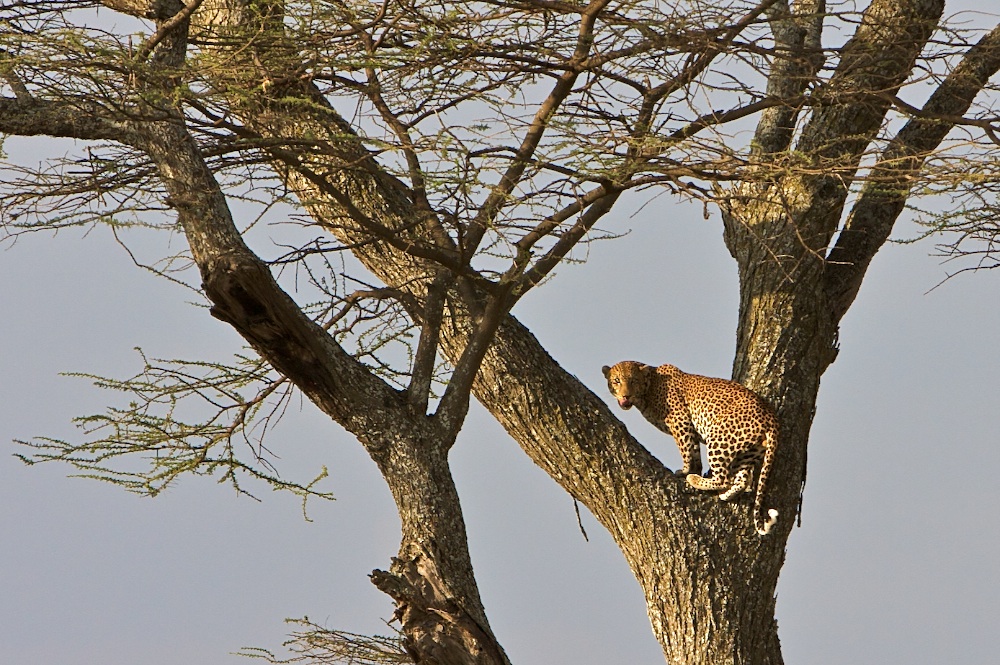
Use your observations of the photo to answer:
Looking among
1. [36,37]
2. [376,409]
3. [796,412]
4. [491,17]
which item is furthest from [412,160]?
[796,412]

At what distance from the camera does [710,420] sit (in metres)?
5.06

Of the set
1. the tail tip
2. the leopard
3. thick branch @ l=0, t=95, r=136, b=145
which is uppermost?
thick branch @ l=0, t=95, r=136, b=145

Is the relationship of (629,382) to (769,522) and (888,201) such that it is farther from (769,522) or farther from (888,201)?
(888,201)

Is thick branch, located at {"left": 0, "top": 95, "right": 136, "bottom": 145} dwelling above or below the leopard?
above

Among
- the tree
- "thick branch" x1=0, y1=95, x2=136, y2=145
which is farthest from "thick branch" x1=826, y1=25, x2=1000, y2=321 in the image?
"thick branch" x1=0, y1=95, x2=136, y2=145

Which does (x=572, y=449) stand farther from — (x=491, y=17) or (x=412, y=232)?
(x=491, y=17)

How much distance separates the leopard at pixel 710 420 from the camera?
5.04m

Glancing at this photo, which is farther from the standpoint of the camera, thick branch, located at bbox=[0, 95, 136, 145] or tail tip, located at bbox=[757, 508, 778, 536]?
tail tip, located at bbox=[757, 508, 778, 536]

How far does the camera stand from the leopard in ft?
16.5

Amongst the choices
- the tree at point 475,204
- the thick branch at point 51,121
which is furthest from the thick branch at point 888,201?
the thick branch at point 51,121

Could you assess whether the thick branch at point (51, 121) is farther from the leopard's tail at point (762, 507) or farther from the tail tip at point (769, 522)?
the tail tip at point (769, 522)

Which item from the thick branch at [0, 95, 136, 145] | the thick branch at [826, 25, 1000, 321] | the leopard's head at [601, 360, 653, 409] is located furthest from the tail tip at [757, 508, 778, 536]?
the thick branch at [0, 95, 136, 145]

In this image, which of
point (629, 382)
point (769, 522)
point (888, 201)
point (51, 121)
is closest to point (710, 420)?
point (629, 382)

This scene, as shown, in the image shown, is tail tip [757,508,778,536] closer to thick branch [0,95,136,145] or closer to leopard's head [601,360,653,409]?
leopard's head [601,360,653,409]
